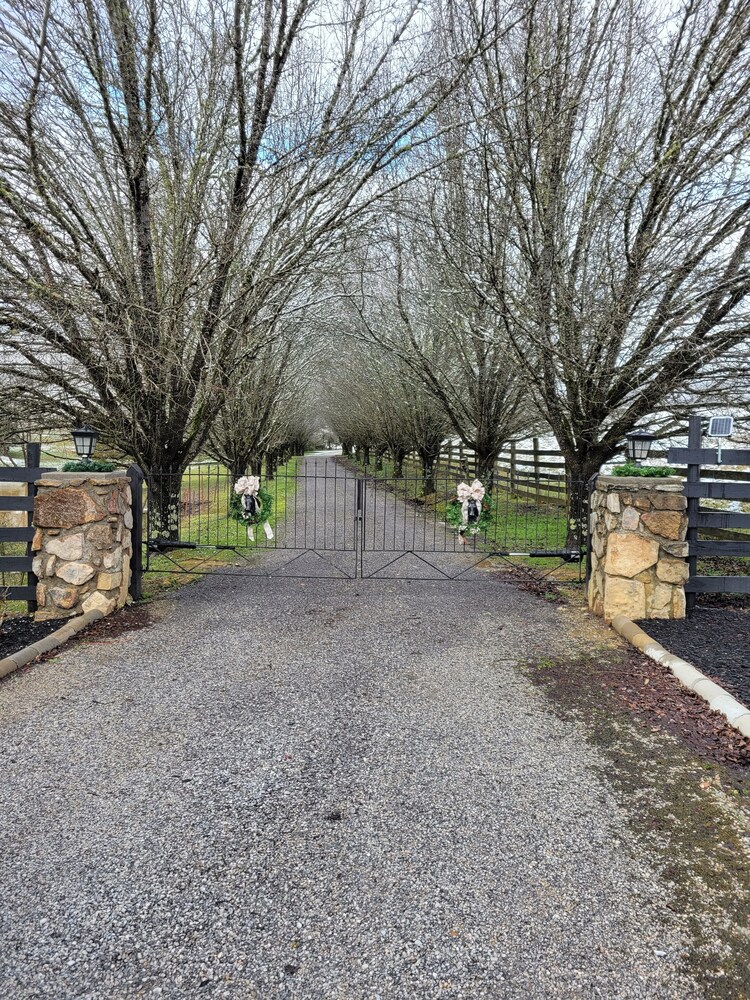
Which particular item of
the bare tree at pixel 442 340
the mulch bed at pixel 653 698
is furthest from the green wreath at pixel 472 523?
the mulch bed at pixel 653 698

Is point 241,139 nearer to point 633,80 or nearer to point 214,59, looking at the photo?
point 214,59

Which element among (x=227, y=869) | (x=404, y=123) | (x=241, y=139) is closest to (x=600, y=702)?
(x=227, y=869)

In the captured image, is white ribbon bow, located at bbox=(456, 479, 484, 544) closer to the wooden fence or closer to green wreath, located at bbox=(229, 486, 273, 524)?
green wreath, located at bbox=(229, 486, 273, 524)

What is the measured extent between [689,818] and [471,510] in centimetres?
481

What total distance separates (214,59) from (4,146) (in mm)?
2195

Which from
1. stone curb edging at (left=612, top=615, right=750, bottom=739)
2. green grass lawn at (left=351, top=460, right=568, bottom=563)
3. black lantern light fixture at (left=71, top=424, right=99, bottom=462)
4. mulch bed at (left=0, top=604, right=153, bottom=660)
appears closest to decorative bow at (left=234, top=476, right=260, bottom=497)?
green grass lawn at (left=351, top=460, right=568, bottom=563)

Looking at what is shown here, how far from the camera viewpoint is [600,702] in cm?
357

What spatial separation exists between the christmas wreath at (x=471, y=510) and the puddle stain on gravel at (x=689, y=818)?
3.39 meters

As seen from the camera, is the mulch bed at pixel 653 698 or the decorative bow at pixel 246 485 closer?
the mulch bed at pixel 653 698

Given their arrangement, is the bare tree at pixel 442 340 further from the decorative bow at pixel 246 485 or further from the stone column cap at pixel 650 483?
the stone column cap at pixel 650 483

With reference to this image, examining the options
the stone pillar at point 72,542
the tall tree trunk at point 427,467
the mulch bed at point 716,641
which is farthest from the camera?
the tall tree trunk at point 427,467

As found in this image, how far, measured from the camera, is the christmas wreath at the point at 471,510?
273 inches

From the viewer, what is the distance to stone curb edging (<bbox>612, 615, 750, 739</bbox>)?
3145mm

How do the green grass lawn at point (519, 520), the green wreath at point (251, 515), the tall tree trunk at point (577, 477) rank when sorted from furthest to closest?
1. the green grass lawn at point (519, 520)
2. the tall tree trunk at point (577, 477)
3. the green wreath at point (251, 515)
